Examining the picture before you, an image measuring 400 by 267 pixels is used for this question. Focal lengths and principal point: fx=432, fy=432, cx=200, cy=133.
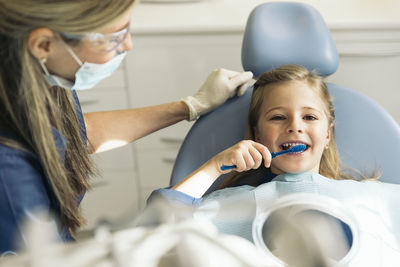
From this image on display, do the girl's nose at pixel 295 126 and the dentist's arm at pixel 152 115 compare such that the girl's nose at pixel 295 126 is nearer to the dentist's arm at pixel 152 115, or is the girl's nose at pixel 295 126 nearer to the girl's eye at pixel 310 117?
the girl's eye at pixel 310 117

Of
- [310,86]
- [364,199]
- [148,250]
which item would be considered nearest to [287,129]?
[310,86]

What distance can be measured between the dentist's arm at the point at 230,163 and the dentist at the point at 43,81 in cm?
27

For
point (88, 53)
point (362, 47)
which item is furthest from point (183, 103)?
point (362, 47)

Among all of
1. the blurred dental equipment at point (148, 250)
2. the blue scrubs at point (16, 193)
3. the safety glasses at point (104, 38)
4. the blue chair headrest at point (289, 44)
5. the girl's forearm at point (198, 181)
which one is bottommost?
the girl's forearm at point (198, 181)

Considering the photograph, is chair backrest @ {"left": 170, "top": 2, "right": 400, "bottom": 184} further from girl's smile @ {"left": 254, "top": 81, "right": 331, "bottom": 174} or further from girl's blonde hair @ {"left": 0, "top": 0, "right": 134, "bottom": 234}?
girl's blonde hair @ {"left": 0, "top": 0, "right": 134, "bottom": 234}

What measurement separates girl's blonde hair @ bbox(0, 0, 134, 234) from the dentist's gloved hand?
46 centimetres

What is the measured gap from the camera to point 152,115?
1.29m

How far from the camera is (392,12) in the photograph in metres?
1.78

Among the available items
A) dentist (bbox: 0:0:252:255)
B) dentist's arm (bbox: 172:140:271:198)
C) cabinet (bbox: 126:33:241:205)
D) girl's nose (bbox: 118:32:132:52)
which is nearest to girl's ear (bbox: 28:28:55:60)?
dentist (bbox: 0:0:252:255)

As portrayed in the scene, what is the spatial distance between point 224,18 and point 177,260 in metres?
1.54

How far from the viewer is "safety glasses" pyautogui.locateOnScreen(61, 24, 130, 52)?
761 mm

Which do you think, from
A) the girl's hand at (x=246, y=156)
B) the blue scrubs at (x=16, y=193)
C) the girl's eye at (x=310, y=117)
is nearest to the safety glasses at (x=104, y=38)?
the blue scrubs at (x=16, y=193)

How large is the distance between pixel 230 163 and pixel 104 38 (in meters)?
0.42

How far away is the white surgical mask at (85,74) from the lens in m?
0.82
